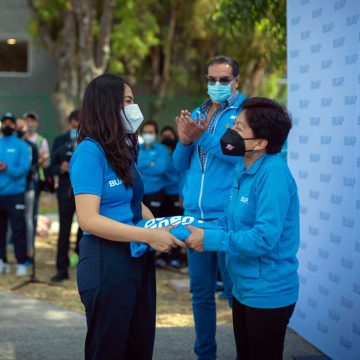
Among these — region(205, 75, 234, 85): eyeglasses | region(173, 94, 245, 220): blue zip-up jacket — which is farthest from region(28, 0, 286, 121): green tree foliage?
region(173, 94, 245, 220): blue zip-up jacket

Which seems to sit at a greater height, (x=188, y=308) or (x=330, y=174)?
(x=330, y=174)

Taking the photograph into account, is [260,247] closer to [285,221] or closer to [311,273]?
[285,221]

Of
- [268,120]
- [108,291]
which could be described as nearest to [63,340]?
[108,291]

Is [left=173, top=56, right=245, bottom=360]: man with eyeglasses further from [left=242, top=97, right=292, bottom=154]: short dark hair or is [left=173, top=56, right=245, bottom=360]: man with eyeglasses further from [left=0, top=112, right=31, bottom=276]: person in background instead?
[left=0, top=112, right=31, bottom=276]: person in background

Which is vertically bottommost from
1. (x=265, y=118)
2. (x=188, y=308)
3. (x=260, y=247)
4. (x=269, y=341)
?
(x=188, y=308)

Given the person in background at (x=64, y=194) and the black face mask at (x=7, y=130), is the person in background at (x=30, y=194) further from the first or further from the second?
the person in background at (x=64, y=194)

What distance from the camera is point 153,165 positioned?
1078 centimetres

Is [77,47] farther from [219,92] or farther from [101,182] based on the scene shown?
[101,182]

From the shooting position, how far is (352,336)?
17.2 feet

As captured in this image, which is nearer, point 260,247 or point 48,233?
point 260,247

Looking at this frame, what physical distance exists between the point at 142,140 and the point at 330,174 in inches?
221

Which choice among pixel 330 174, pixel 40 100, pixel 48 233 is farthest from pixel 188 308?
pixel 40 100

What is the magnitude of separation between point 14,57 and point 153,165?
15.6 m

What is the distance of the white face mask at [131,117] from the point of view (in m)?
3.94
